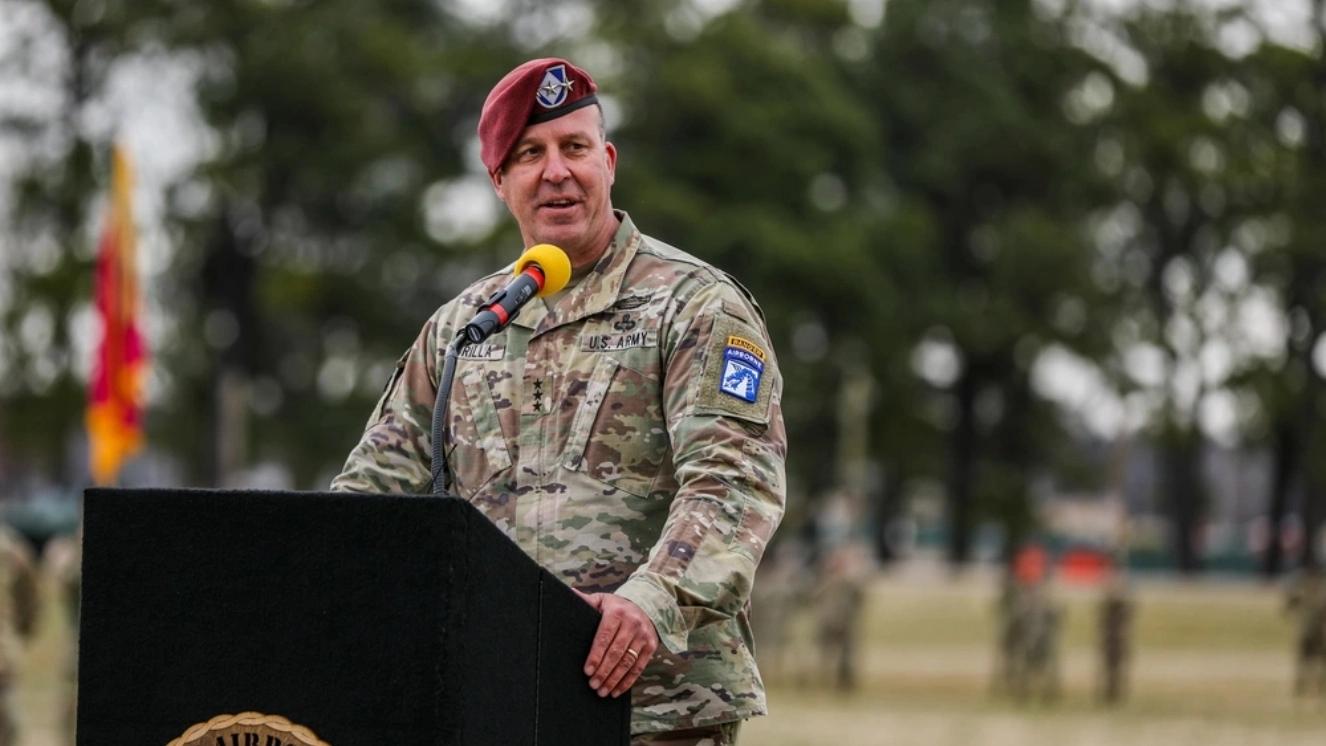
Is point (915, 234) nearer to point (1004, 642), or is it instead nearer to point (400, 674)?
point (1004, 642)

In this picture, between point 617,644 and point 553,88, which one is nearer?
point 617,644

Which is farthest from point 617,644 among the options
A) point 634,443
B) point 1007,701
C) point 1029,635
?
point 1029,635

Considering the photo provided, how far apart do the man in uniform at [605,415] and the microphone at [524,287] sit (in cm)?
12

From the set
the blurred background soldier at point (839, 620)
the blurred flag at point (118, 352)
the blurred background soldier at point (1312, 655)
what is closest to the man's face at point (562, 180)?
the blurred flag at point (118, 352)

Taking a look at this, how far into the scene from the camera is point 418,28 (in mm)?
49250

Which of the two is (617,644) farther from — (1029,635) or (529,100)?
(1029,635)

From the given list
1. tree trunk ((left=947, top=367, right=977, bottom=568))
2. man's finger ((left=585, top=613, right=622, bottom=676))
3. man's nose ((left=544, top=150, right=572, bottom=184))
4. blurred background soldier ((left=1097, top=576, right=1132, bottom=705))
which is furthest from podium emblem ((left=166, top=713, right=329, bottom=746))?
tree trunk ((left=947, top=367, right=977, bottom=568))

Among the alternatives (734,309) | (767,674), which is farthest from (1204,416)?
(734,309)

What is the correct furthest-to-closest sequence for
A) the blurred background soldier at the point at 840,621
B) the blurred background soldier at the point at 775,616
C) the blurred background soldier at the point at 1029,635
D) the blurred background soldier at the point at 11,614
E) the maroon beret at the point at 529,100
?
the blurred background soldier at the point at 775,616 < the blurred background soldier at the point at 840,621 < the blurred background soldier at the point at 1029,635 < the blurred background soldier at the point at 11,614 < the maroon beret at the point at 529,100

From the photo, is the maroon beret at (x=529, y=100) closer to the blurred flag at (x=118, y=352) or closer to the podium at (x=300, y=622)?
the podium at (x=300, y=622)

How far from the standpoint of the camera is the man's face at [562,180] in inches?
160

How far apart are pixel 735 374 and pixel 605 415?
0.26 m

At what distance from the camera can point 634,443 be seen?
4.02 m

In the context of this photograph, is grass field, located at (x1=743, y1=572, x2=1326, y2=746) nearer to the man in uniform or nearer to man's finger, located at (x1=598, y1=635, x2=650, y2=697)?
the man in uniform
